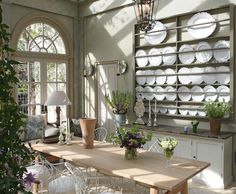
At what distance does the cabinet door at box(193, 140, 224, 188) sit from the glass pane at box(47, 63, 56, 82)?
3699 mm

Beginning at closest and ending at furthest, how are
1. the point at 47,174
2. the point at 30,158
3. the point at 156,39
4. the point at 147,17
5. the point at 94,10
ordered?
the point at 30,158 < the point at 147,17 < the point at 47,174 < the point at 156,39 < the point at 94,10

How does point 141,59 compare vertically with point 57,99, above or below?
above

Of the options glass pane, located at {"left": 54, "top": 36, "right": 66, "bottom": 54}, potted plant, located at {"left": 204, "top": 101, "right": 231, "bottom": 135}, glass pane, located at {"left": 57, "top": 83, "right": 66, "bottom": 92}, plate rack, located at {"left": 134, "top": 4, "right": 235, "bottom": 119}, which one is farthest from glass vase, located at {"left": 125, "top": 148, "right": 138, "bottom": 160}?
glass pane, located at {"left": 54, "top": 36, "right": 66, "bottom": 54}

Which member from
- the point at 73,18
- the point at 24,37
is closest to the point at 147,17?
the point at 24,37

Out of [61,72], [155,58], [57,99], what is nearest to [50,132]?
[57,99]

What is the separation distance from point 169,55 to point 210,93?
106 centimetres

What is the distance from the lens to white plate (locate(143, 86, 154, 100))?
5.18 m

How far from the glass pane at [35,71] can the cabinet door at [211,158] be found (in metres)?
3.78

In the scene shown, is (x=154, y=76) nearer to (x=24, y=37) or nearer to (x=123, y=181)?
(x=123, y=181)

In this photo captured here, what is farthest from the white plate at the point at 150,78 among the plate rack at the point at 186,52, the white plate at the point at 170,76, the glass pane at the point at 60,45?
the glass pane at the point at 60,45

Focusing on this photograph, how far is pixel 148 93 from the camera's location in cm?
523

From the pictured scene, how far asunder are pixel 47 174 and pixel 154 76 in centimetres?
284

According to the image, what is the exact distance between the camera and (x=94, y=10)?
6297 mm

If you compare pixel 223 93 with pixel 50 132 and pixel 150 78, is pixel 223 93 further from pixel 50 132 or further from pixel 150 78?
pixel 50 132
